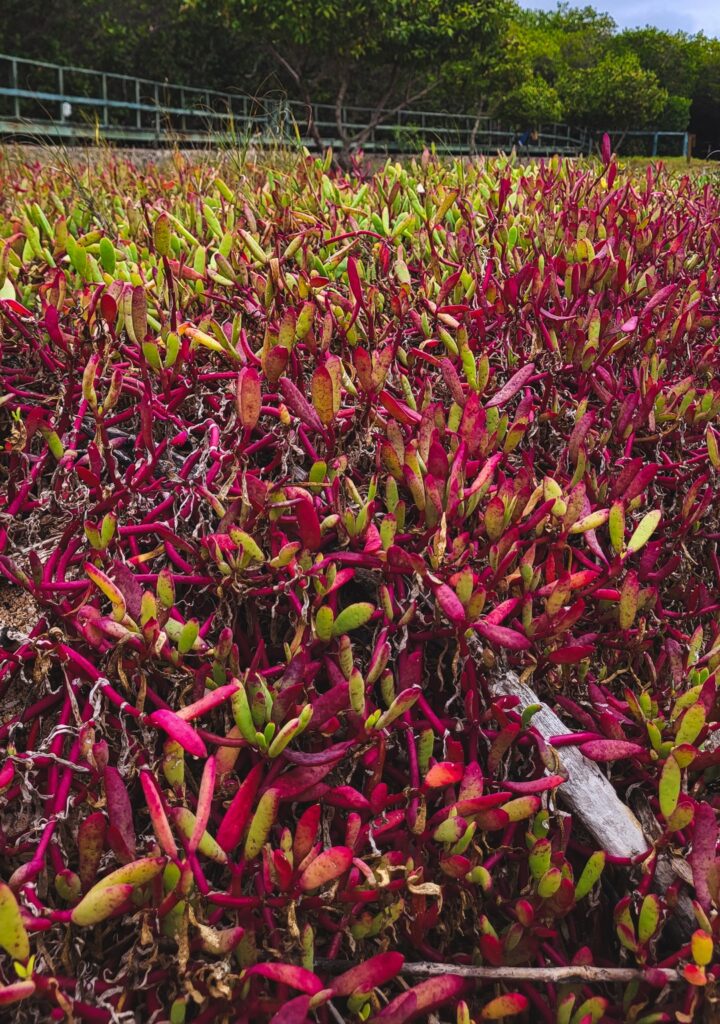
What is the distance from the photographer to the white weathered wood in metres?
1.25

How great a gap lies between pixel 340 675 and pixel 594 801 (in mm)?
458

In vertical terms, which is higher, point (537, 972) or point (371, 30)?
point (371, 30)

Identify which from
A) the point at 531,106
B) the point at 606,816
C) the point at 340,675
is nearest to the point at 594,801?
the point at 606,816

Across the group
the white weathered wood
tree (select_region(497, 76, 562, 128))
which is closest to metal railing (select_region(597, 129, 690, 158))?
tree (select_region(497, 76, 562, 128))

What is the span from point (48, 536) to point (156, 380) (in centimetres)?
49

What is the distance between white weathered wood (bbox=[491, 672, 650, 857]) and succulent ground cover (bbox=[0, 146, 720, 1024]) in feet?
0.09

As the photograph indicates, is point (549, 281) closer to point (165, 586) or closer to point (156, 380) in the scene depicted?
point (156, 380)

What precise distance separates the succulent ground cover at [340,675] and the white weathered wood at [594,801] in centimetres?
3

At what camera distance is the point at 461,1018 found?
3.38 ft

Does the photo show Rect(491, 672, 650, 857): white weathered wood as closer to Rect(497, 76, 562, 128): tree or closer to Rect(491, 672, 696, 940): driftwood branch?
Rect(491, 672, 696, 940): driftwood branch

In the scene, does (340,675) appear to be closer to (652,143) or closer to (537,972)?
(537,972)

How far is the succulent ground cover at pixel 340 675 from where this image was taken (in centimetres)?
103

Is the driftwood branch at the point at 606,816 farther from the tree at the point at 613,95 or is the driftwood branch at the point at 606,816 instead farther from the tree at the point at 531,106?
the tree at the point at 613,95

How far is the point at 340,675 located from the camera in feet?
4.09
